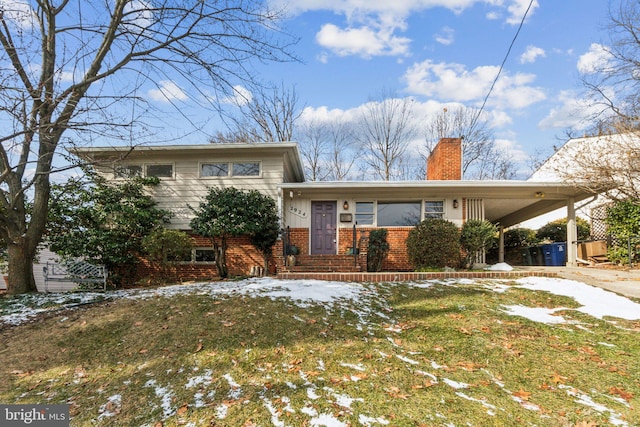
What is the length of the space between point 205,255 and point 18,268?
4.65m

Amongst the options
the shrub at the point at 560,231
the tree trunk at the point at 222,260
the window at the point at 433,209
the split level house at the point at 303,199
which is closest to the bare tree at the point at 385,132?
the shrub at the point at 560,231

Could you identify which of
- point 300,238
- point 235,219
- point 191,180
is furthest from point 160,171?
point 300,238

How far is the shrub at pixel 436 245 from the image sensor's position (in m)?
9.03

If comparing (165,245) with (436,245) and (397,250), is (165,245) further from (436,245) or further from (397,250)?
(436,245)

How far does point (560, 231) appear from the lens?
580 inches

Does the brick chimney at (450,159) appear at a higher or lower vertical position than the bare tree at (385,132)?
lower

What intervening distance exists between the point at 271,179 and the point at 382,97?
1391 centimetres

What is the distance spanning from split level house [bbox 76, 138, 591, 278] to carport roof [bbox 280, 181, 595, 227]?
3 cm

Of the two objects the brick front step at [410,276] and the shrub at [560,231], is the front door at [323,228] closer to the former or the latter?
the brick front step at [410,276]

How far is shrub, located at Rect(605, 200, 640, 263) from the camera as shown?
32.0ft

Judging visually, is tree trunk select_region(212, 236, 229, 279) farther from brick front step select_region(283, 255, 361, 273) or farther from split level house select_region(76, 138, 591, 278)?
brick front step select_region(283, 255, 361, 273)

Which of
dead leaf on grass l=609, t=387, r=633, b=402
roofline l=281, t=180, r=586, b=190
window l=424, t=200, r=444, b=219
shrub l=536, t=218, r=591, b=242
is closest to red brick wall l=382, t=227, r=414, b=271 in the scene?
window l=424, t=200, r=444, b=219

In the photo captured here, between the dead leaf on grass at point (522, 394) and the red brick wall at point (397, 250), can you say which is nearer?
the dead leaf on grass at point (522, 394)

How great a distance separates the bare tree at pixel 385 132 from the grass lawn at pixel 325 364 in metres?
17.2
